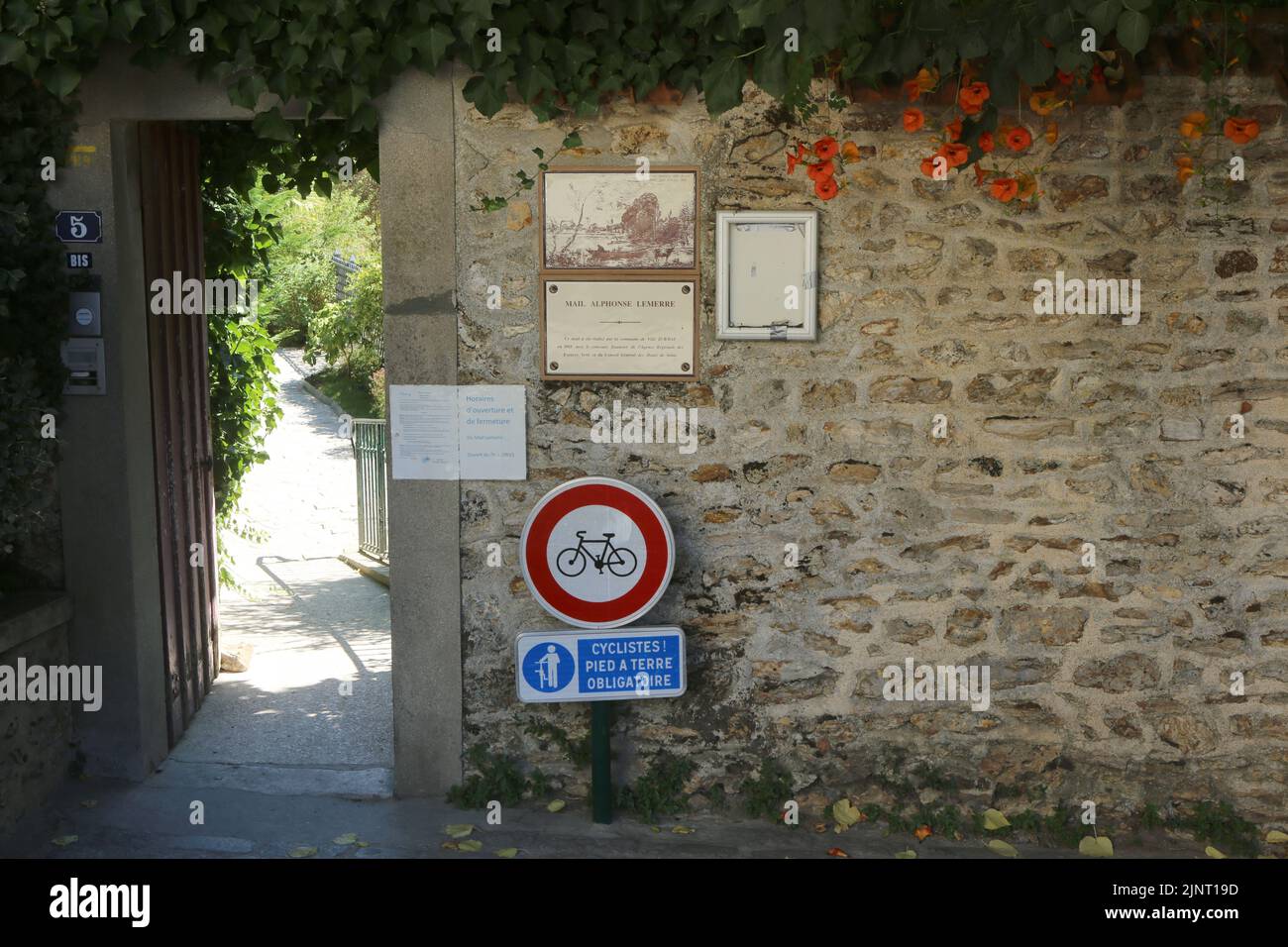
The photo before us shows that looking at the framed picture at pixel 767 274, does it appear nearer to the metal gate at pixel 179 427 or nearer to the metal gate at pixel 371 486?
the metal gate at pixel 179 427

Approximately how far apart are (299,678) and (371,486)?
13.4 ft

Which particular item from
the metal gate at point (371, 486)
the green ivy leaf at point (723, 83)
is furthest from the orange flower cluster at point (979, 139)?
the metal gate at point (371, 486)

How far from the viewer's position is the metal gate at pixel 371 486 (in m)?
10.1

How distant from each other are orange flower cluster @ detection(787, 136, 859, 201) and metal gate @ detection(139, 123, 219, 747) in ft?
8.79

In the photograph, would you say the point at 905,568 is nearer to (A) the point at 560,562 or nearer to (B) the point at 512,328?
(A) the point at 560,562

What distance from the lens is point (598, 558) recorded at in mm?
4617

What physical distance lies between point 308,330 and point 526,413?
16365 millimetres

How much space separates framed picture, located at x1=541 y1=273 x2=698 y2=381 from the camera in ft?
15.4

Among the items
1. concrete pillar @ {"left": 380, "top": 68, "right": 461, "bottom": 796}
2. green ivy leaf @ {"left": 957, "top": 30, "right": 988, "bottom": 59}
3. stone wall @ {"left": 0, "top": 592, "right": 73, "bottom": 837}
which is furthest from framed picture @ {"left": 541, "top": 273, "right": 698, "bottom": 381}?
stone wall @ {"left": 0, "top": 592, "right": 73, "bottom": 837}

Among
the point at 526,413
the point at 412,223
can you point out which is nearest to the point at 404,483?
the point at 526,413

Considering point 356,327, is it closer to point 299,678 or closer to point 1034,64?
point 299,678

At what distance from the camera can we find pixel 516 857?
179 inches

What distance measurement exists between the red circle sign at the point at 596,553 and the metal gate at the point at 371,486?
5618mm

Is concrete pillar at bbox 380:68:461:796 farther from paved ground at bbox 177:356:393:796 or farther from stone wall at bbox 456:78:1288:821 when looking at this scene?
paved ground at bbox 177:356:393:796
